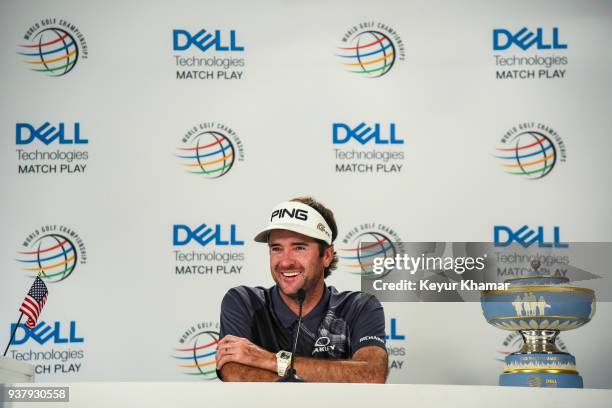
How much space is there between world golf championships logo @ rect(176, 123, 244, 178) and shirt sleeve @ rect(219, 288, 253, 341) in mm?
1168

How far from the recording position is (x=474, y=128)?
173 inches

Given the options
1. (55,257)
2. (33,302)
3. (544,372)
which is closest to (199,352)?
(55,257)

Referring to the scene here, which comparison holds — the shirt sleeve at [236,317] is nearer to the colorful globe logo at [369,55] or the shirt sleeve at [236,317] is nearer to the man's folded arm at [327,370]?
the man's folded arm at [327,370]

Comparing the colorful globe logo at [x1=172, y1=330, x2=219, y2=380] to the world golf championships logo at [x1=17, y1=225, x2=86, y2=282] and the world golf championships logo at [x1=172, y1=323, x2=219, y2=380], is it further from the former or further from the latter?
the world golf championships logo at [x1=17, y1=225, x2=86, y2=282]

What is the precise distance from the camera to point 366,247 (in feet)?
14.2

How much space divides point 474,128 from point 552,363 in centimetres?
212

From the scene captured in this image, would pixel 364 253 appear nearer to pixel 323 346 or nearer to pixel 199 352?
pixel 199 352

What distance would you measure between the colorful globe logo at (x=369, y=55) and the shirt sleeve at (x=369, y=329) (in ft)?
5.12

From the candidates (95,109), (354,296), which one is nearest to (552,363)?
(354,296)

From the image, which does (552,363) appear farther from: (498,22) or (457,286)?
(498,22)

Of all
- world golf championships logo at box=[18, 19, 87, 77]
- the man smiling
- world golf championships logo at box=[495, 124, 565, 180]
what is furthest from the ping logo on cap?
world golf championships logo at box=[18, 19, 87, 77]

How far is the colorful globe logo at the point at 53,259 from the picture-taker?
432 centimetres

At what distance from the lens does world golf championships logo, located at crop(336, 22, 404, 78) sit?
176 inches

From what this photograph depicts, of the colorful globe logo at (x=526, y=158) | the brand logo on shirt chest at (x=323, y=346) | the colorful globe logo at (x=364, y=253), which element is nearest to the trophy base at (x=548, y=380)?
the brand logo on shirt chest at (x=323, y=346)
